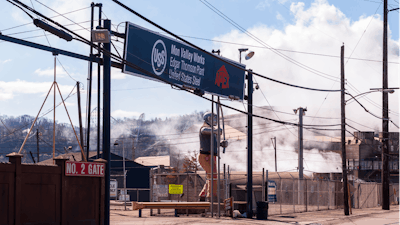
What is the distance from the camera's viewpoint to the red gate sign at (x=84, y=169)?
16203 mm

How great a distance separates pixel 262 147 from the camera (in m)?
131

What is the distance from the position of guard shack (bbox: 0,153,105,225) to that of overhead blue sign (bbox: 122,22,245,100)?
4994 mm

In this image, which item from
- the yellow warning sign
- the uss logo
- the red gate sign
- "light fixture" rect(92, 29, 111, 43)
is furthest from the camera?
the yellow warning sign

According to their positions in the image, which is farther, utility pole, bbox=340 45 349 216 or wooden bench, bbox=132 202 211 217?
utility pole, bbox=340 45 349 216

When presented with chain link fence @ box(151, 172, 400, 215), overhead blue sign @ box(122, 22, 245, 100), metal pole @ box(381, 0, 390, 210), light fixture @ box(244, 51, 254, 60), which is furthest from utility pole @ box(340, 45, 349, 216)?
metal pole @ box(381, 0, 390, 210)

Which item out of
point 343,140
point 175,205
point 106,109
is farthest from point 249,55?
point 343,140

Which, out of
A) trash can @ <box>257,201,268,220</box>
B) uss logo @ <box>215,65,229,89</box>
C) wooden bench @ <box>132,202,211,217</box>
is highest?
uss logo @ <box>215,65,229,89</box>

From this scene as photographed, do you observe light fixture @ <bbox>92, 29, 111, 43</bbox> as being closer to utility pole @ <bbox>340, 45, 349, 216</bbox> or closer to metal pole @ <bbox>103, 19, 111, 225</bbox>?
metal pole @ <bbox>103, 19, 111, 225</bbox>

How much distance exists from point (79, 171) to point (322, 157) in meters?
102

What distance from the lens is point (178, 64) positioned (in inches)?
862

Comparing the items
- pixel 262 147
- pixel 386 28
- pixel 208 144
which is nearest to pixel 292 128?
pixel 262 147

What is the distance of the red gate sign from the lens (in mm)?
16203

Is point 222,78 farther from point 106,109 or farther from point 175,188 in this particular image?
point 106,109

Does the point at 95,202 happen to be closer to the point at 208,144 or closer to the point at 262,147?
the point at 208,144
